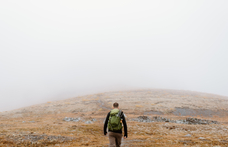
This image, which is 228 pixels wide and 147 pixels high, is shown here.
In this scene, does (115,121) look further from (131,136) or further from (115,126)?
(131,136)

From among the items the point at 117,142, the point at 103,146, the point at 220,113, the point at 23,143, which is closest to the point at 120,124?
the point at 117,142

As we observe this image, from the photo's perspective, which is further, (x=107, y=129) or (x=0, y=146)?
(x=0, y=146)

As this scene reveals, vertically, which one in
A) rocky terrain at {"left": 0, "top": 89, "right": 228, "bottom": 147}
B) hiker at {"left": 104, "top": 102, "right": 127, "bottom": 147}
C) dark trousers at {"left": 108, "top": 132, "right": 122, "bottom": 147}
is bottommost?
rocky terrain at {"left": 0, "top": 89, "right": 228, "bottom": 147}

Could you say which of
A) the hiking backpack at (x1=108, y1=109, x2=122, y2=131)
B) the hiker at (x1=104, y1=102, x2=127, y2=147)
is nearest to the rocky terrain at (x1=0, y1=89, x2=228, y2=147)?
the hiker at (x1=104, y1=102, x2=127, y2=147)

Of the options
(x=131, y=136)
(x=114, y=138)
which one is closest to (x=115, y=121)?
(x=114, y=138)

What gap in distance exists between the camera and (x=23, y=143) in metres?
13.0

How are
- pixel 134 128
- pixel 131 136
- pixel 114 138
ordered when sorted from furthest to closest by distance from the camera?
pixel 134 128 < pixel 131 136 < pixel 114 138

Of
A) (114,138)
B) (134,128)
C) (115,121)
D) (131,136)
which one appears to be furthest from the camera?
(134,128)

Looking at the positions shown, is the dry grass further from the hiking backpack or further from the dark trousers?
the hiking backpack

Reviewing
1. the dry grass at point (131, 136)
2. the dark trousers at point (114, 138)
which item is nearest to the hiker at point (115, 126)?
the dark trousers at point (114, 138)

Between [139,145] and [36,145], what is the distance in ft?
36.1

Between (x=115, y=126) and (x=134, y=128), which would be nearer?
(x=115, y=126)

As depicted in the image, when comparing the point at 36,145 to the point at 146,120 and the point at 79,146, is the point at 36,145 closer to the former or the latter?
the point at 79,146

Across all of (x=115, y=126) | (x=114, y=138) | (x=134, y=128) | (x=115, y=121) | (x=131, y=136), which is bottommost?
(x=134, y=128)
